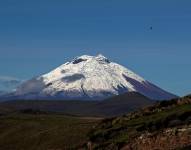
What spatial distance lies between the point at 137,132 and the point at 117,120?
46.2 feet

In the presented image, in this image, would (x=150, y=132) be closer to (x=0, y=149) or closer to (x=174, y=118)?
(x=174, y=118)

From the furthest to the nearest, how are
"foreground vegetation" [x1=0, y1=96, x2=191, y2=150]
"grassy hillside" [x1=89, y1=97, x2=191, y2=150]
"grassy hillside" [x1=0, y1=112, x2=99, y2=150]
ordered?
"grassy hillside" [x1=0, y1=112, x2=99, y2=150]
"foreground vegetation" [x1=0, y1=96, x2=191, y2=150]
"grassy hillside" [x1=89, y1=97, x2=191, y2=150]

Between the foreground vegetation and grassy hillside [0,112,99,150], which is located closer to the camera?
the foreground vegetation

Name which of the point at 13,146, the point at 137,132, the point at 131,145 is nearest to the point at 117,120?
the point at 137,132

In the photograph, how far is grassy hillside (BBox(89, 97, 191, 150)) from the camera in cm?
4578

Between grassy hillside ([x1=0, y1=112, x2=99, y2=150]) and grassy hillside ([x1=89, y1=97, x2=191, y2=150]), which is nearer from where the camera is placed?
grassy hillside ([x1=89, y1=97, x2=191, y2=150])

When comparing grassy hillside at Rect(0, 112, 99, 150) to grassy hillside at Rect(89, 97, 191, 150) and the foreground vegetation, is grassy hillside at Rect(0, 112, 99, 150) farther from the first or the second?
grassy hillside at Rect(89, 97, 191, 150)

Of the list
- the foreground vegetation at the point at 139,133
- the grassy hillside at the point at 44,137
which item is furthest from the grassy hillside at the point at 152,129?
the grassy hillside at the point at 44,137

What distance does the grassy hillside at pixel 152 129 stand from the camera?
4578 cm

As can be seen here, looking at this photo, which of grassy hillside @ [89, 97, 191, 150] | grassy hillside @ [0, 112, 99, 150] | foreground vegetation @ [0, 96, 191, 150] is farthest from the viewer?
grassy hillside @ [0, 112, 99, 150]

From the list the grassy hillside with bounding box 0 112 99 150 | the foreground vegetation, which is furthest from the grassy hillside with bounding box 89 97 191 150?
the grassy hillside with bounding box 0 112 99 150

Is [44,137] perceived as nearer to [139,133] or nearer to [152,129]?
[139,133]

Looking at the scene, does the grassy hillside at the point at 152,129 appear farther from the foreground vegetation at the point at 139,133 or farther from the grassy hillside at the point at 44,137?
the grassy hillside at the point at 44,137

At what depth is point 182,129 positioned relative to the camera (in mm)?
46094
